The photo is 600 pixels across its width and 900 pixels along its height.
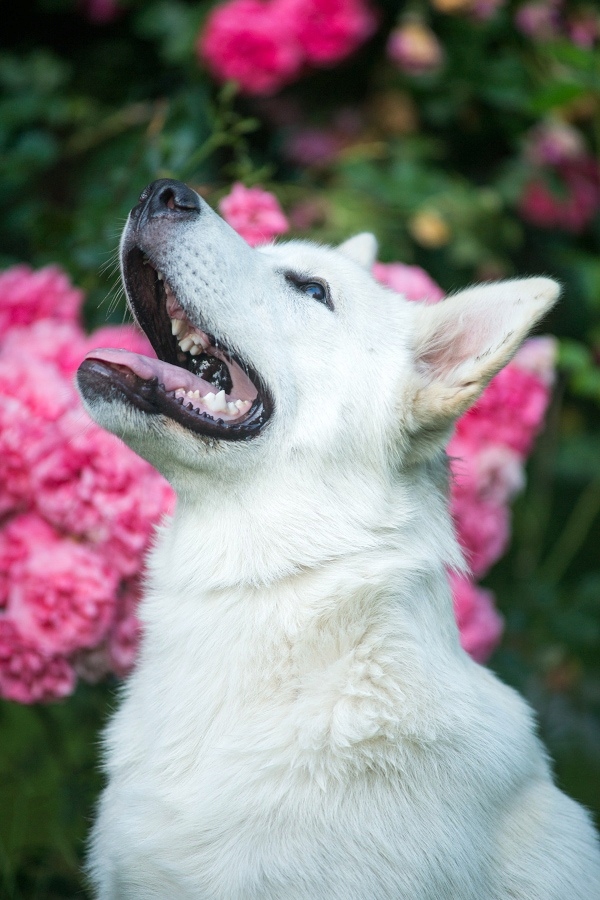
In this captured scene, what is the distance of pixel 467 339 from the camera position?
2.09m

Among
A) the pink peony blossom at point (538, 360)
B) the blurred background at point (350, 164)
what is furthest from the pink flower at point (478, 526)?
the blurred background at point (350, 164)

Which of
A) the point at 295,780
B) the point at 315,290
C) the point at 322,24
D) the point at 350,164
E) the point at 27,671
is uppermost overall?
the point at 322,24

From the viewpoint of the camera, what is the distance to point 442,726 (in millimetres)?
1822

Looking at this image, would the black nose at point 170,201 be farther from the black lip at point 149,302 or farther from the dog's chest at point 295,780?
the dog's chest at point 295,780

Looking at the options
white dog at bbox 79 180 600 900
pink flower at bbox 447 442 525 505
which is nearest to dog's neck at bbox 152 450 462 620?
white dog at bbox 79 180 600 900

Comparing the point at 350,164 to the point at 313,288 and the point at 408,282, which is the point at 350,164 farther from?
the point at 313,288

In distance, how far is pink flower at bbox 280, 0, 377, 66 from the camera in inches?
144

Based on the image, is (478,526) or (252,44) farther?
(252,44)

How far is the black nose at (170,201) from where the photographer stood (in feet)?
6.68

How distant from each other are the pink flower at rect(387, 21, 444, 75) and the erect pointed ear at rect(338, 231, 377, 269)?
1.79m

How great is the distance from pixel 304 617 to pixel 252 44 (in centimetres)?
265

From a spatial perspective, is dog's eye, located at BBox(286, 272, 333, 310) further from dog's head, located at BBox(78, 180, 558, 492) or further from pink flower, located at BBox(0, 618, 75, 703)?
pink flower, located at BBox(0, 618, 75, 703)

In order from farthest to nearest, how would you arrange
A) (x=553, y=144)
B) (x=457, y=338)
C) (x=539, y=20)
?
1. (x=553, y=144)
2. (x=539, y=20)
3. (x=457, y=338)

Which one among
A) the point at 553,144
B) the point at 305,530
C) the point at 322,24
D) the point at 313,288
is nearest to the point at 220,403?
the point at 305,530
